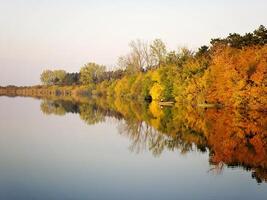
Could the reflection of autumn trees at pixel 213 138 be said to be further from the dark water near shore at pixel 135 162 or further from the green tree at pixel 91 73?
the green tree at pixel 91 73

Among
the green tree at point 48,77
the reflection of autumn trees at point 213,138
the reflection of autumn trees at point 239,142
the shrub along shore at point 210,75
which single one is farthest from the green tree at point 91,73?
the reflection of autumn trees at point 239,142

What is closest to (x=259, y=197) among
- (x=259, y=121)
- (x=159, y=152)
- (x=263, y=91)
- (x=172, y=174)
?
(x=172, y=174)

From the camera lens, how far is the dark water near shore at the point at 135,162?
13820mm

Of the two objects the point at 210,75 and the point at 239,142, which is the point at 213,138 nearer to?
the point at 239,142

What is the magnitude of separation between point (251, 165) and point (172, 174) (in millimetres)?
3621

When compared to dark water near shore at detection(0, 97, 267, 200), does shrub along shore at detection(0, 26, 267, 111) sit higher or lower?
higher

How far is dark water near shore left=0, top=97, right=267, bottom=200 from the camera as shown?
13.8 meters

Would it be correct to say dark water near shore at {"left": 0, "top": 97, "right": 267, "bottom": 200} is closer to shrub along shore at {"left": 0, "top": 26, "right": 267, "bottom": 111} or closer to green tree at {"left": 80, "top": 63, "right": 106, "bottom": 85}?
shrub along shore at {"left": 0, "top": 26, "right": 267, "bottom": 111}

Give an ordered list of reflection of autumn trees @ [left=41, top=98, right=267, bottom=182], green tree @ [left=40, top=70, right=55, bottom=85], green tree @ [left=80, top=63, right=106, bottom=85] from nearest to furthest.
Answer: reflection of autumn trees @ [left=41, top=98, right=267, bottom=182] < green tree @ [left=80, top=63, right=106, bottom=85] < green tree @ [left=40, top=70, right=55, bottom=85]

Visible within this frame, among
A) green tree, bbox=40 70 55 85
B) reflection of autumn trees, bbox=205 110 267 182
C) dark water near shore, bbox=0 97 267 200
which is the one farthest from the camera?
green tree, bbox=40 70 55 85

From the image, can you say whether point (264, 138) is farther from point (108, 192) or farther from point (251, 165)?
point (108, 192)

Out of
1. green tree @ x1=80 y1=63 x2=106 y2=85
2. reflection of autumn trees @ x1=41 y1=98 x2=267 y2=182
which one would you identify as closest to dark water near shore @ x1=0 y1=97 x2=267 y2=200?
reflection of autumn trees @ x1=41 y1=98 x2=267 y2=182

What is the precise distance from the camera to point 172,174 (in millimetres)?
16688

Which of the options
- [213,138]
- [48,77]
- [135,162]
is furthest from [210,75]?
[48,77]
